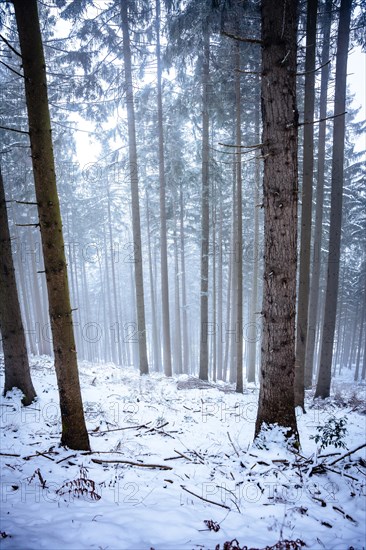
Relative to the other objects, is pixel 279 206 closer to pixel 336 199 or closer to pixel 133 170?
pixel 336 199

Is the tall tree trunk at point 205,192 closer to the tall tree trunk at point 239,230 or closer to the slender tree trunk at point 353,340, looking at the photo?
the tall tree trunk at point 239,230

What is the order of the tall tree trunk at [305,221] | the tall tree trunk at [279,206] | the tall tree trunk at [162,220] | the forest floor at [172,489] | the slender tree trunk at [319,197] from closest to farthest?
1. the forest floor at [172,489]
2. the tall tree trunk at [279,206]
3. the tall tree trunk at [305,221]
4. the slender tree trunk at [319,197]
5. the tall tree trunk at [162,220]

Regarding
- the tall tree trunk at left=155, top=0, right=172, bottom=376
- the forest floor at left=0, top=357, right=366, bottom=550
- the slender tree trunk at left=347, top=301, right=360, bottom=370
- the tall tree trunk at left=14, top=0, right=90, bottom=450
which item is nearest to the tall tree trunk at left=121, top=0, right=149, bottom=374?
the tall tree trunk at left=155, top=0, right=172, bottom=376

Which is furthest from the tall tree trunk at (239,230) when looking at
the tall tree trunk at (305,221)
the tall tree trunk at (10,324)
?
the tall tree trunk at (10,324)

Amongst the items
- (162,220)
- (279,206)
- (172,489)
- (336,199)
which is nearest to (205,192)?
(162,220)

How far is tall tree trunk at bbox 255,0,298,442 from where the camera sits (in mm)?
3953

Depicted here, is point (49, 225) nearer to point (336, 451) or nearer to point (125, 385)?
point (336, 451)

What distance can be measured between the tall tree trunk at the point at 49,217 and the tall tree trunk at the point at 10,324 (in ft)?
10.00

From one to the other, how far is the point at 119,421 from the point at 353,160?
21446 mm

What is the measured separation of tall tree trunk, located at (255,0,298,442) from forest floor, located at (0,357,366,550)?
790 millimetres

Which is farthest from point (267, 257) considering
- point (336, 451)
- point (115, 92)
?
point (115, 92)

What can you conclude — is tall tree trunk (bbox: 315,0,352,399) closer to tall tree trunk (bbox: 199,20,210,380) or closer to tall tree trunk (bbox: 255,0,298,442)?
tall tree trunk (bbox: 199,20,210,380)

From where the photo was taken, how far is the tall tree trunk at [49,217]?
12.2ft

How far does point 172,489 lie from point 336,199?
917cm
